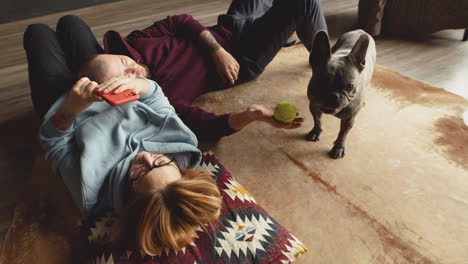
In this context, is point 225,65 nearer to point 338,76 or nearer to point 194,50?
point 194,50

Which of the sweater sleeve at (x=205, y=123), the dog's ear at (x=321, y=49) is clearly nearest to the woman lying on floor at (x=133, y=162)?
the sweater sleeve at (x=205, y=123)

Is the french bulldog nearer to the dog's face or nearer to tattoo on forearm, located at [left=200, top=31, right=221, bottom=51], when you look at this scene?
the dog's face

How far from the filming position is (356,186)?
3.78 feet

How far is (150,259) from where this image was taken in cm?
83

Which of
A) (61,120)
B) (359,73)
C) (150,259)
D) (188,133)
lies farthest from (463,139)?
(61,120)

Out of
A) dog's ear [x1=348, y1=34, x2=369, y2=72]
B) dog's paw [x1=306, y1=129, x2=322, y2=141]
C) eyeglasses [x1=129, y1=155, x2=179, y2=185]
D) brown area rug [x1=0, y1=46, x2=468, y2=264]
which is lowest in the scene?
brown area rug [x1=0, y1=46, x2=468, y2=264]

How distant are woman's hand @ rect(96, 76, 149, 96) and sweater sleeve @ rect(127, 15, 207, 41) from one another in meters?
0.56

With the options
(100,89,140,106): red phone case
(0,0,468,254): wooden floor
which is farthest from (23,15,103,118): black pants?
(100,89,140,106): red phone case

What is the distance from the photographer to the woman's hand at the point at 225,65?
147 cm

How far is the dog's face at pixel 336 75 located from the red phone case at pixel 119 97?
62cm

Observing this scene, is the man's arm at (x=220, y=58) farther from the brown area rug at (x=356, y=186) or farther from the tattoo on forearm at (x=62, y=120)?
the tattoo on forearm at (x=62, y=120)

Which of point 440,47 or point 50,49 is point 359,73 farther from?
point 440,47

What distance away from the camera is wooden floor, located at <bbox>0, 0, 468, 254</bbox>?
4.60ft

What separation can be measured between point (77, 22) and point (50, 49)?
23cm
